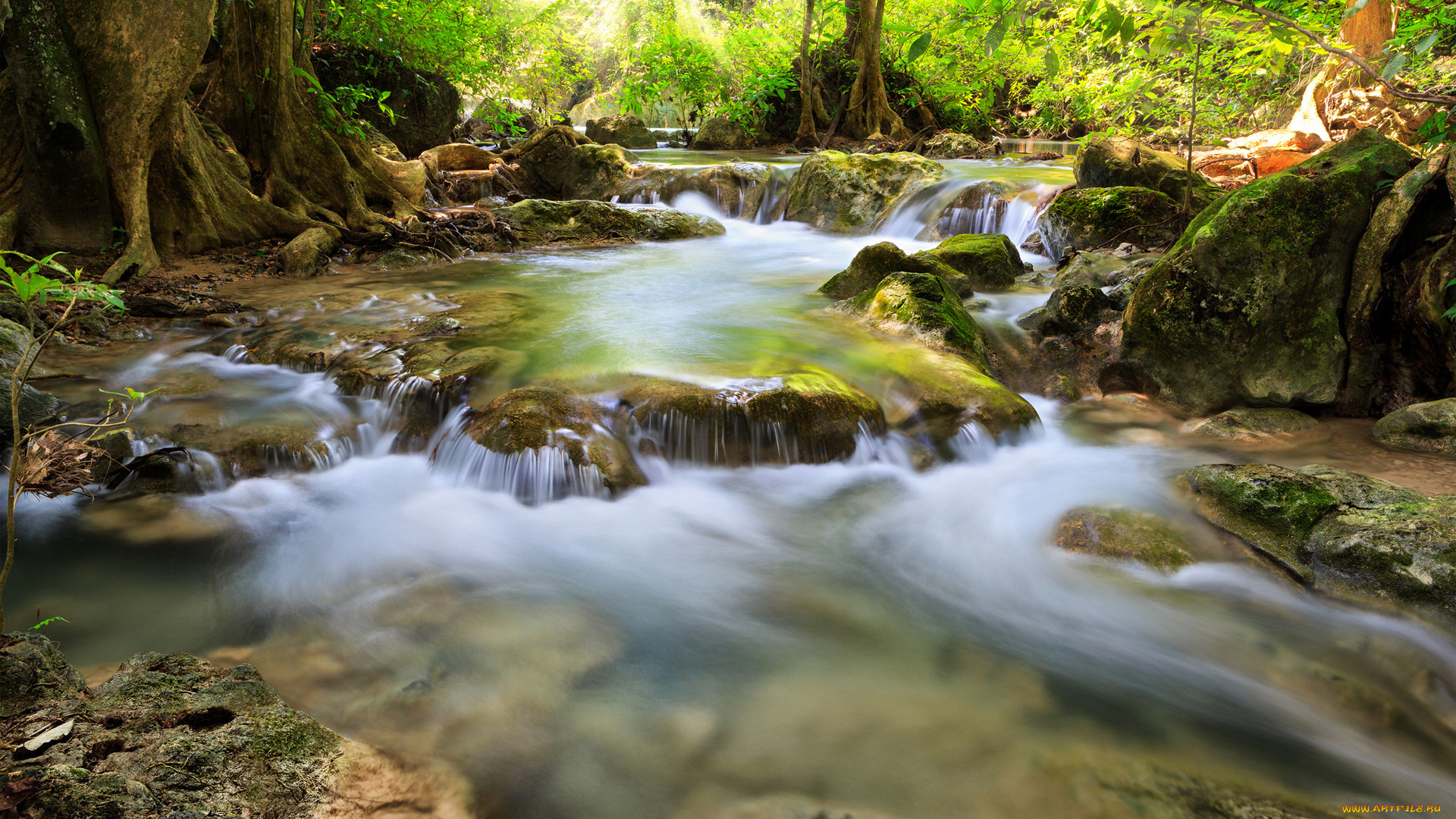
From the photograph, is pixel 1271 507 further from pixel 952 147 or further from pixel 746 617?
pixel 952 147

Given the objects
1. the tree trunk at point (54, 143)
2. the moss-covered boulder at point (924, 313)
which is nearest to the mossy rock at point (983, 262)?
the moss-covered boulder at point (924, 313)

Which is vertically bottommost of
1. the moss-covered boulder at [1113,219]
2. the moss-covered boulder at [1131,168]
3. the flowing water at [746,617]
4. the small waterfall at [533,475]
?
the flowing water at [746,617]

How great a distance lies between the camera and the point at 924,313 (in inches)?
241

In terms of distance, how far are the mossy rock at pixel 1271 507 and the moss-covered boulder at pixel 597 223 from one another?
954cm

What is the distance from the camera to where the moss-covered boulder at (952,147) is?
17.2 meters

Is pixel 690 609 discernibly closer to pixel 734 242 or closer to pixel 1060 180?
pixel 734 242

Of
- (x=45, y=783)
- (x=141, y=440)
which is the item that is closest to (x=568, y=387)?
(x=141, y=440)

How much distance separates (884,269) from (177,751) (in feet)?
22.4

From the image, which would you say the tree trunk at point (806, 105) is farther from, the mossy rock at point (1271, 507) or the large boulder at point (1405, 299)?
the mossy rock at point (1271, 507)

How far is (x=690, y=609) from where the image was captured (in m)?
3.66

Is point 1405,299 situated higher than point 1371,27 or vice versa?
point 1371,27

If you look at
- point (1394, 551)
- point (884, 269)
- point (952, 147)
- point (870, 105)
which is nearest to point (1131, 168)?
point (884, 269)

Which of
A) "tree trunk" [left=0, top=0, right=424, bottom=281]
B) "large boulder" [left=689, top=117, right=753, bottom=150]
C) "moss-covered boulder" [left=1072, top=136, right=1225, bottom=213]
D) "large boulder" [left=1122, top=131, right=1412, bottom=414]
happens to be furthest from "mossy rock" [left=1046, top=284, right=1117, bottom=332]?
"large boulder" [left=689, top=117, right=753, bottom=150]

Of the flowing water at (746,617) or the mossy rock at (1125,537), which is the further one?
the mossy rock at (1125,537)
